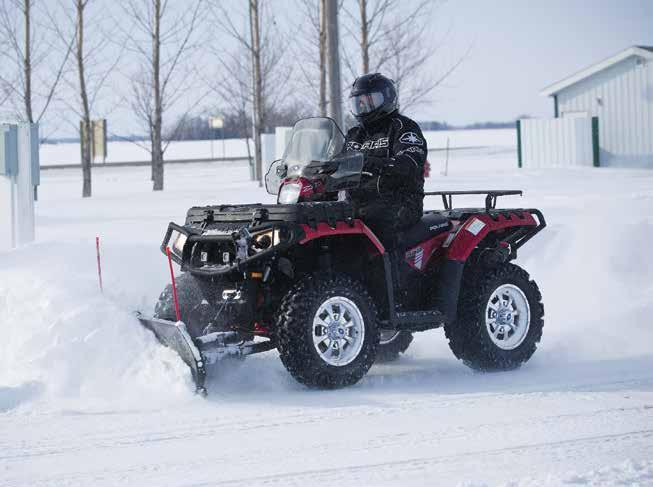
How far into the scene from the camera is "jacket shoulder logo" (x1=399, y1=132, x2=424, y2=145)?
24.8ft

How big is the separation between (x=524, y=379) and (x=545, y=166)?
1039 inches

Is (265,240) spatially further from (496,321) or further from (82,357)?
(496,321)

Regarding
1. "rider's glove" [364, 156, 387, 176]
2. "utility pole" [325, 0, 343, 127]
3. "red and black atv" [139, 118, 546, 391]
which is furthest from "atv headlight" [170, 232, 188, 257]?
"utility pole" [325, 0, 343, 127]

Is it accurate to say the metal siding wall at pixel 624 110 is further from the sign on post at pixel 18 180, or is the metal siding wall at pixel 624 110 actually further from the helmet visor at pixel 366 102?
the helmet visor at pixel 366 102

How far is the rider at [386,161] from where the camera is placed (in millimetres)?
7480

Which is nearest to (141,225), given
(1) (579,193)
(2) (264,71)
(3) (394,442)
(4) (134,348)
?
(1) (579,193)

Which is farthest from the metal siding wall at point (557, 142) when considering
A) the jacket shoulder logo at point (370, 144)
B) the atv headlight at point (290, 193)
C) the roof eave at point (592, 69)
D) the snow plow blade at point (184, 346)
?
the snow plow blade at point (184, 346)

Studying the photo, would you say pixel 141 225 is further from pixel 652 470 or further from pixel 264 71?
pixel 264 71

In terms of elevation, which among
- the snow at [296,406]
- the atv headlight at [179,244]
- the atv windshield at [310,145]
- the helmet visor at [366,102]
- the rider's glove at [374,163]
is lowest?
the snow at [296,406]

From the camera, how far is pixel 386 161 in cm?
742

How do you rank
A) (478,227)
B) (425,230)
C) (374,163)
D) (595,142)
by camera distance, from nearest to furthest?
(374,163), (425,230), (478,227), (595,142)

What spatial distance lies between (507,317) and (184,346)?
8.53ft

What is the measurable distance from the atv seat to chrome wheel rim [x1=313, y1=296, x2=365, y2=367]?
689 mm

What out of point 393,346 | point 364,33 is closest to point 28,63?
point 364,33
